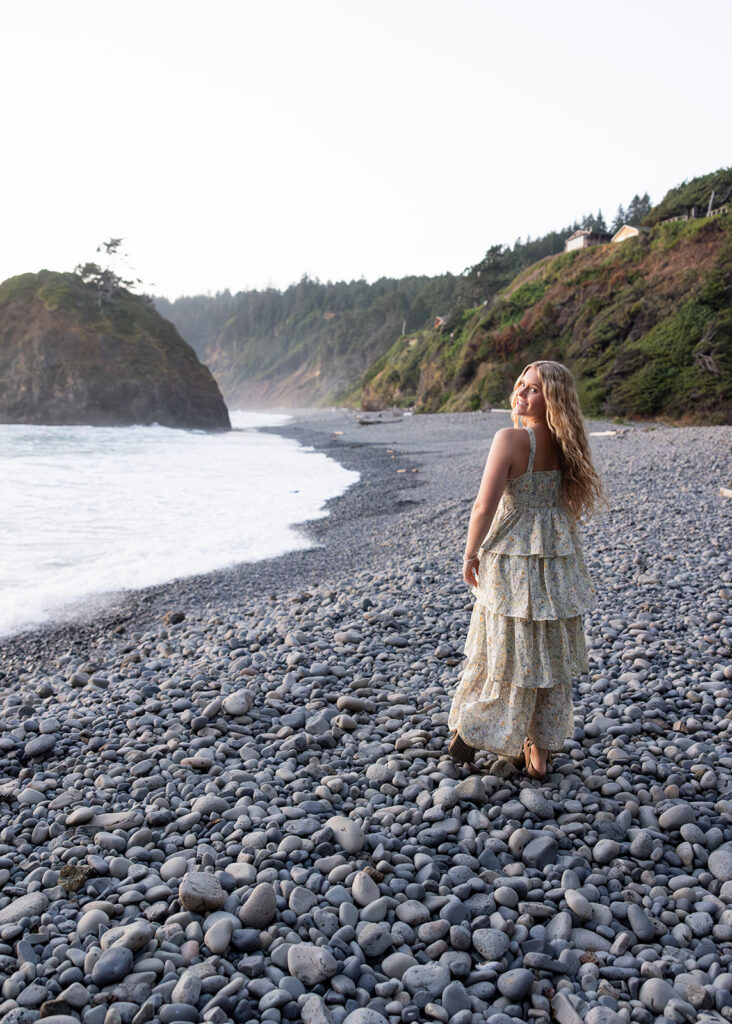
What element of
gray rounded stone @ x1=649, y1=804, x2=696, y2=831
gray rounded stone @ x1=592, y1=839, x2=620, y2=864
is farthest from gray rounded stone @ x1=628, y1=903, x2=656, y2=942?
gray rounded stone @ x1=649, y1=804, x2=696, y2=831

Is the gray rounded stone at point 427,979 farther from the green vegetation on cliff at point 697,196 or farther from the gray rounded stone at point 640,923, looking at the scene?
the green vegetation on cliff at point 697,196

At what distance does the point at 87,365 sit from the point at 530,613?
1943 inches

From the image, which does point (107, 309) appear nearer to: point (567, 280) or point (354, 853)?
point (567, 280)

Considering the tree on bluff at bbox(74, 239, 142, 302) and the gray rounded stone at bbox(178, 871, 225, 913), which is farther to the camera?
the tree on bluff at bbox(74, 239, 142, 302)

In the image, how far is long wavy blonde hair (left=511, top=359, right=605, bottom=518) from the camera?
2.88 meters

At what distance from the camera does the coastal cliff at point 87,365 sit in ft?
147

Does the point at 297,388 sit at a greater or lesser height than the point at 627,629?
greater

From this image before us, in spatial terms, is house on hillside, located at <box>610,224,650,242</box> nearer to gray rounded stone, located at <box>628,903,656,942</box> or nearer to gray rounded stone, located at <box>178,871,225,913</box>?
gray rounded stone, located at <box>628,903,656,942</box>

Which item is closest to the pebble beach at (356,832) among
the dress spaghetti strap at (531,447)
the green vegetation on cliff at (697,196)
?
the dress spaghetti strap at (531,447)

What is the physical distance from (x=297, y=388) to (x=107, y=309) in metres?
64.8

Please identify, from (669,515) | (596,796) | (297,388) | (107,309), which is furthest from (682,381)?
(297,388)

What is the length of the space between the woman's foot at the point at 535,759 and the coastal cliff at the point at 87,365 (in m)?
47.2

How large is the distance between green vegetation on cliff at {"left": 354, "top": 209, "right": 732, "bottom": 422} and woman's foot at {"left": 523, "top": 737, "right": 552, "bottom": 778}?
26795 mm

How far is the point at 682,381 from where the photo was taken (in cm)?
2739
